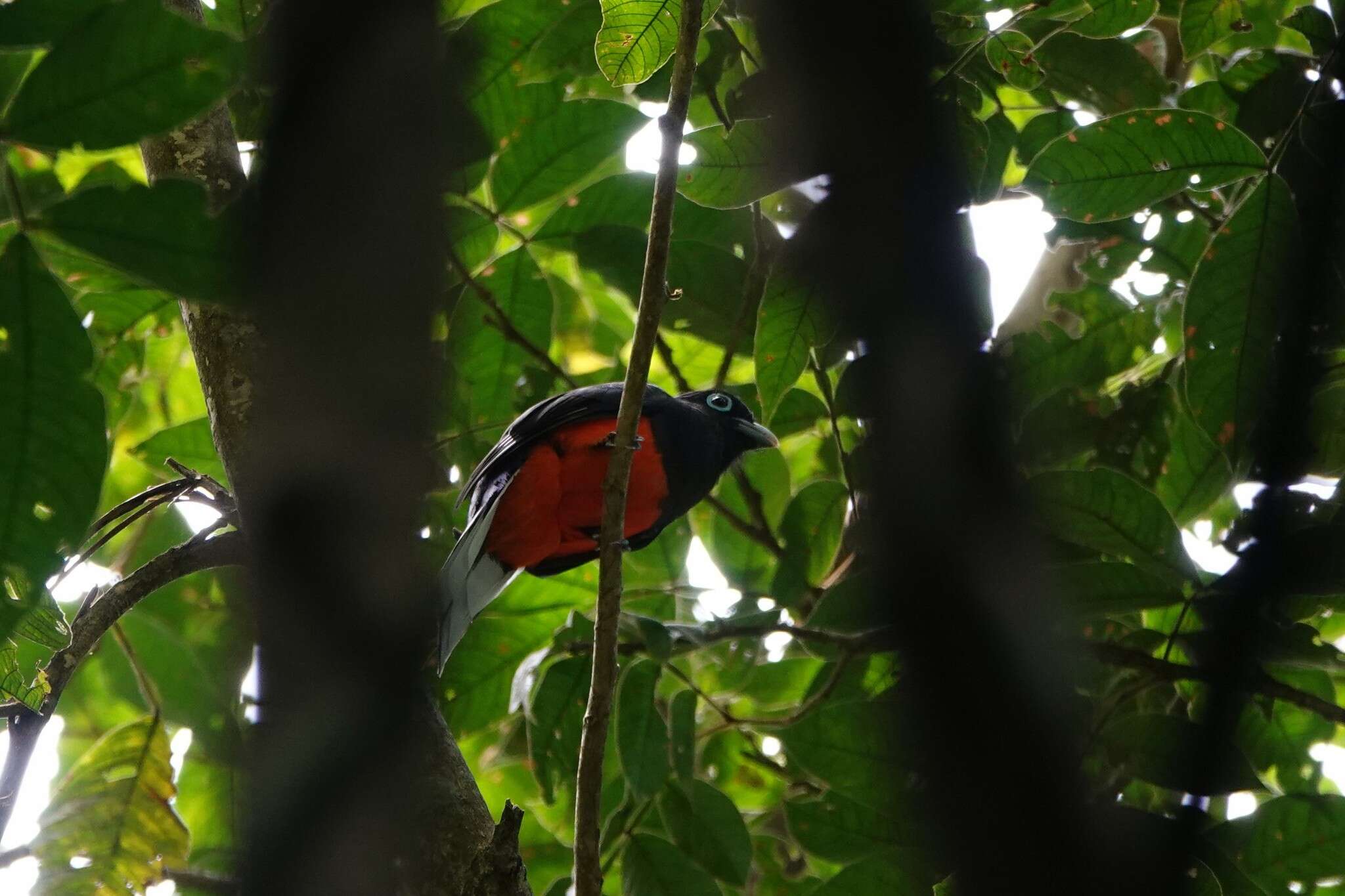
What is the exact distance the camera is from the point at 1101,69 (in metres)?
3.33

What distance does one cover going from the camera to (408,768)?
1.63 m

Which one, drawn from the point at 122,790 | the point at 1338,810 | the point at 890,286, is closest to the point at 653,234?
the point at 890,286

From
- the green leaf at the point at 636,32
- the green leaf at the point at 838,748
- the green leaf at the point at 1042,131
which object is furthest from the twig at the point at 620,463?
the green leaf at the point at 1042,131

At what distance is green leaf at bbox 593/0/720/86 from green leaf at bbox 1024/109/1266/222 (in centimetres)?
81

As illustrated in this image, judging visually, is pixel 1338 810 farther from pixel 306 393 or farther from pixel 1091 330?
pixel 306 393

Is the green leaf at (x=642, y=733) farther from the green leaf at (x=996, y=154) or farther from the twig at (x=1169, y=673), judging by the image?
the green leaf at (x=996, y=154)

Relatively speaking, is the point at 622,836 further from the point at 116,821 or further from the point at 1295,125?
the point at 1295,125

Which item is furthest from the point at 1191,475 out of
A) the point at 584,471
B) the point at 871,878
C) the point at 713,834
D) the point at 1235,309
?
the point at 584,471

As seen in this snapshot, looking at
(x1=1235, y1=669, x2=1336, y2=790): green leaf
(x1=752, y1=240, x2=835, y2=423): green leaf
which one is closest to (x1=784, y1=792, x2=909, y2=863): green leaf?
(x1=752, y1=240, x2=835, y2=423): green leaf

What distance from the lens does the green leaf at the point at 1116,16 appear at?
2.68m

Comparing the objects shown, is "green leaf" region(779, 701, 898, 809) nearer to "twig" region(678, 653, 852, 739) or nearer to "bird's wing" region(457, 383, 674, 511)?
"twig" region(678, 653, 852, 739)

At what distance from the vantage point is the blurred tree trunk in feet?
4.31

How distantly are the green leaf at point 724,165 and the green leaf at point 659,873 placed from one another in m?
1.50

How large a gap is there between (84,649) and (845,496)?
76.0 inches
